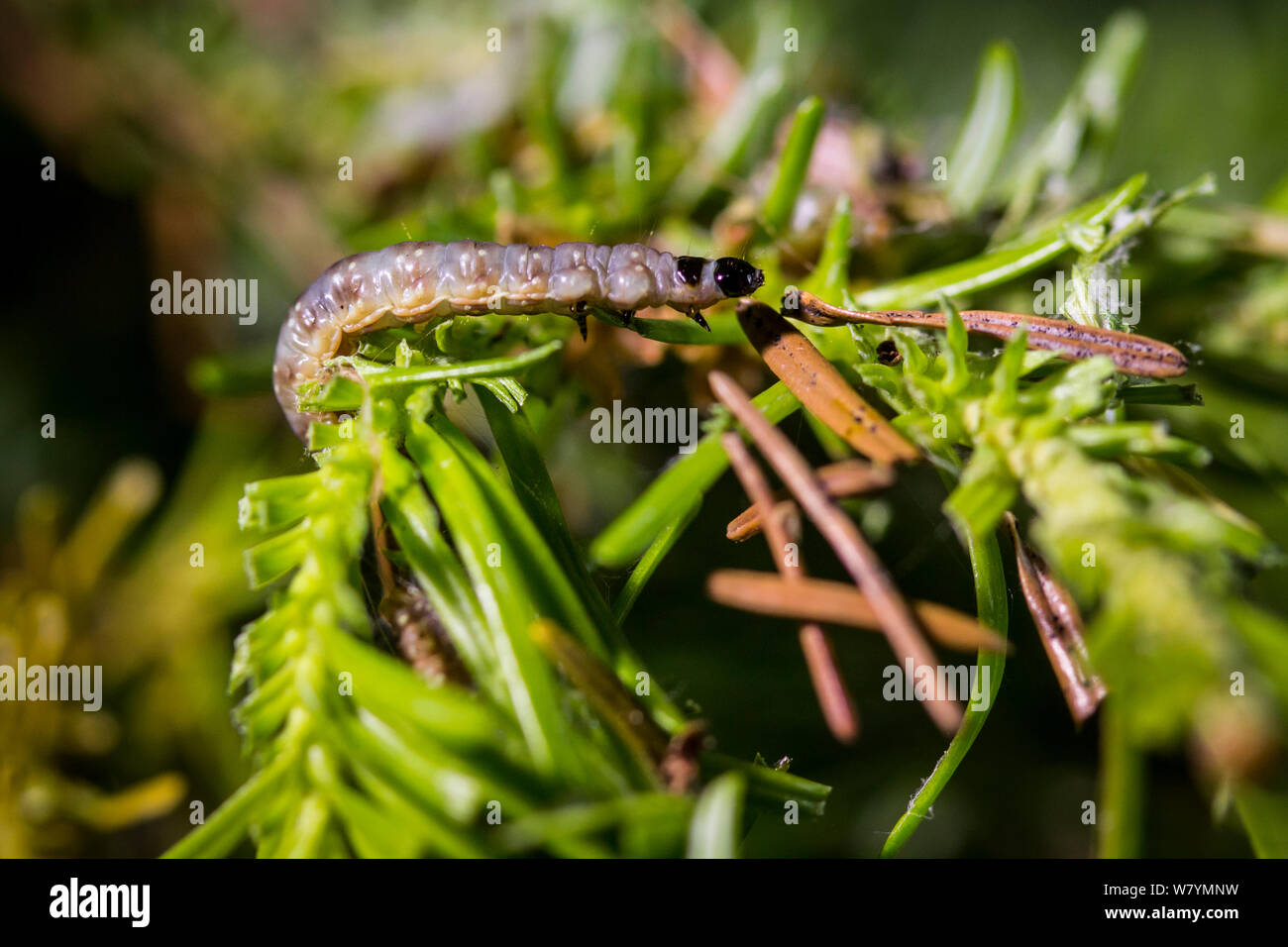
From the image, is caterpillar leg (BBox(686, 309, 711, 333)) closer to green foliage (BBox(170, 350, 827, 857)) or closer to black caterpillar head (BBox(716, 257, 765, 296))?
black caterpillar head (BBox(716, 257, 765, 296))

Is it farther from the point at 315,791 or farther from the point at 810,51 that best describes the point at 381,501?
the point at 810,51

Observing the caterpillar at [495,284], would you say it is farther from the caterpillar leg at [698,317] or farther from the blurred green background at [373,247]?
the blurred green background at [373,247]

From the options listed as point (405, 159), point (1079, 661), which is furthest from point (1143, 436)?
point (405, 159)

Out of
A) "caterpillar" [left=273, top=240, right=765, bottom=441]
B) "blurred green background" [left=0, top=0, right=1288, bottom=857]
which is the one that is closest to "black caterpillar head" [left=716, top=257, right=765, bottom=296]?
"caterpillar" [left=273, top=240, right=765, bottom=441]

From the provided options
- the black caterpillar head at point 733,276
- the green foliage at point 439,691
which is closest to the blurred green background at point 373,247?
the black caterpillar head at point 733,276

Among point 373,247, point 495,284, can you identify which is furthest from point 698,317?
point 373,247

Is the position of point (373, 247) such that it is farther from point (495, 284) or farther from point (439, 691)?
point (439, 691)
